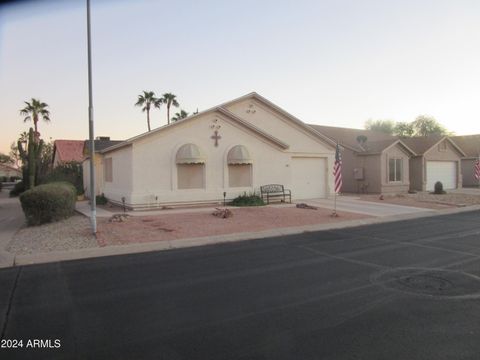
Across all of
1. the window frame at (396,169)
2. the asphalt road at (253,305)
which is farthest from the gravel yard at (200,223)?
the window frame at (396,169)

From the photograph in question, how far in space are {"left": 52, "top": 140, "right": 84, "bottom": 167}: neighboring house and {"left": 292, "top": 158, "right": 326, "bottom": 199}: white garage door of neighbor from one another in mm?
29654

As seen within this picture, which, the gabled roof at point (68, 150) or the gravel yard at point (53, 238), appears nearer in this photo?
the gravel yard at point (53, 238)

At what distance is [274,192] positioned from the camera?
68.6ft

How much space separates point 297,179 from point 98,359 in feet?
65.4

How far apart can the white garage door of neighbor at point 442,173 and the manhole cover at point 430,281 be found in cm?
2611

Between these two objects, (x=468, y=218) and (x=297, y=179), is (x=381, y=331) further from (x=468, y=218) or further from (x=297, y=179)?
(x=297, y=179)

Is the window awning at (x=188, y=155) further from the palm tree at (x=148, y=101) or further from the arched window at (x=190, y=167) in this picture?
the palm tree at (x=148, y=101)

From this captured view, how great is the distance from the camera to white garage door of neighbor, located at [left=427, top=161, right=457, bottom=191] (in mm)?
30953

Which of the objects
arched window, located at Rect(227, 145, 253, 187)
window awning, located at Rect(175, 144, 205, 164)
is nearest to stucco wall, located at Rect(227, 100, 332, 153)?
arched window, located at Rect(227, 145, 253, 187)

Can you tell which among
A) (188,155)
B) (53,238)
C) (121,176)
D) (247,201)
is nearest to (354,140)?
(247,201)

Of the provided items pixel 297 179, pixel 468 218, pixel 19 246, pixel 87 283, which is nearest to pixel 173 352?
pixel 87 283

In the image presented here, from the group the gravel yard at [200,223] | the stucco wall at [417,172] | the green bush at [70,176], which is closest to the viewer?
the gravel yard at [200,223]

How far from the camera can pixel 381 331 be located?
14.9 ft

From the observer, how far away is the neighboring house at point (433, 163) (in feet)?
98.7
